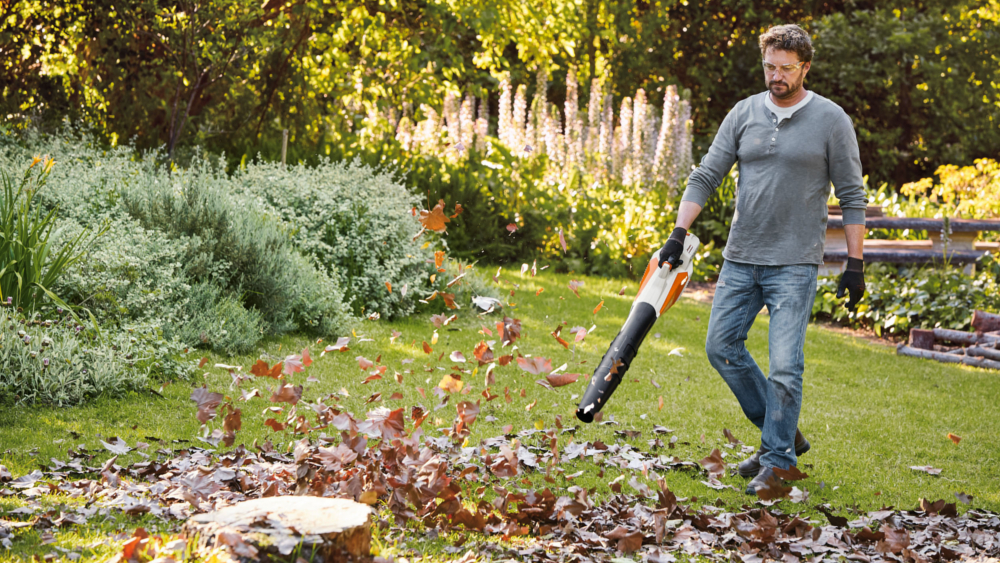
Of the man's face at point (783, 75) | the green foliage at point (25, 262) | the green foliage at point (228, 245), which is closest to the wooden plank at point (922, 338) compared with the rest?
the man's face at point (783, 75)

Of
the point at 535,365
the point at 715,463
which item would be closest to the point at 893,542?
the point at 715,463

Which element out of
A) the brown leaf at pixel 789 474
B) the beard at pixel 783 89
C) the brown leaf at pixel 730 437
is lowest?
the brown leaf at pixel 730 437

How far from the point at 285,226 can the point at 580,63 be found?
535 inches

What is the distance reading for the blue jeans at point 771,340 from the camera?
3752mm

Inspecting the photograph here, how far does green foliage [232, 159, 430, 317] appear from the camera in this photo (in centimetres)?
720

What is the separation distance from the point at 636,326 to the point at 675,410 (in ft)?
5.89

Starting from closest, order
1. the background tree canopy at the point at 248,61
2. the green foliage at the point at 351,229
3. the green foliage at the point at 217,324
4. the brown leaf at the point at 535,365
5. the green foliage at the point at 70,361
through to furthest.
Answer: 1. the brown leaf at the point at 535,365
2. the green foliage at the point at 70,361
3. the green foliage at the point at 217,324
4. the green foliage at the point at 351,229
5. the background tree canopy at the point at 248,61

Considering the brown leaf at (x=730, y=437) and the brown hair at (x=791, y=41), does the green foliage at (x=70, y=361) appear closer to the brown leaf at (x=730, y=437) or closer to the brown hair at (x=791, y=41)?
the brown leaf at (x=730, y=437)

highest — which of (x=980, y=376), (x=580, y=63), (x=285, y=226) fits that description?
(x=580, y=63)

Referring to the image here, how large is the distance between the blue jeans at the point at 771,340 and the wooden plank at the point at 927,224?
5295 millimetres

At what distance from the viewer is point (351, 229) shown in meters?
7.43

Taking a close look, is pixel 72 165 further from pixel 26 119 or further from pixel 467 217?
pixel 467 217

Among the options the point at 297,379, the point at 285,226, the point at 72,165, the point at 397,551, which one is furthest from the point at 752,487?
the point at 72,165

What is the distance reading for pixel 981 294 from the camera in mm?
8086
